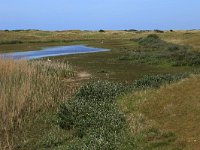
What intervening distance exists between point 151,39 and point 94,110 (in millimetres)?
50844

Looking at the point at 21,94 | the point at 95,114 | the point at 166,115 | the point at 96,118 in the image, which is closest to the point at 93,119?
the point at 96,118

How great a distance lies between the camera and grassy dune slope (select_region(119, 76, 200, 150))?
37.2 ft

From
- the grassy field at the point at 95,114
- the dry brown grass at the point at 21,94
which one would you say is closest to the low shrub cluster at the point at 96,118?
the grassy field at the point at 95,114

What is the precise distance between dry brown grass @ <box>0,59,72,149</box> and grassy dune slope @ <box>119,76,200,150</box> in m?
3.57

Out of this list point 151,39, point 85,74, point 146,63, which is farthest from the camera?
point 151,39

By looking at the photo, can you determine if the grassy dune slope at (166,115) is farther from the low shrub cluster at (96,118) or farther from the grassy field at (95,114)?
the low shrub cluster at (96,118)

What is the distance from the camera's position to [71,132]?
45.6 feet

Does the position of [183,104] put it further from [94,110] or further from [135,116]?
[94,110]

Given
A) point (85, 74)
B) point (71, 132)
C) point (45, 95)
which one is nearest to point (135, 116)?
point (71, 132)

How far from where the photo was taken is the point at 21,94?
55.1ft

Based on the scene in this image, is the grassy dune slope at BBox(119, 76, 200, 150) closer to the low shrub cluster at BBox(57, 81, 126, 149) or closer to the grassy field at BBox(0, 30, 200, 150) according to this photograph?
the grassy field at BBox(0, 30, 200, 150)

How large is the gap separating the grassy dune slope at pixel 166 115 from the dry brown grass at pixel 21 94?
357 centimetres

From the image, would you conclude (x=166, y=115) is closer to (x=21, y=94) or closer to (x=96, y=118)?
(x=96, y=118)

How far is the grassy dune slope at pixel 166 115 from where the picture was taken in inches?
447
